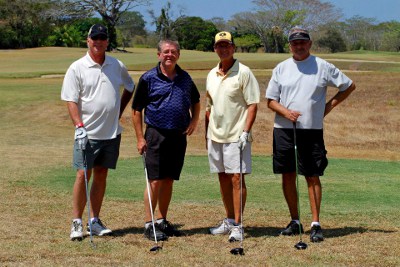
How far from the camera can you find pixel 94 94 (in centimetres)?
764

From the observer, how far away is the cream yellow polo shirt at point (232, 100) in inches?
300

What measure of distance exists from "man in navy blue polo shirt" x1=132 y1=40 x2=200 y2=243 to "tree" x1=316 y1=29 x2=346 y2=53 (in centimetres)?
9798

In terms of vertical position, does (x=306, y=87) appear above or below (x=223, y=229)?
above

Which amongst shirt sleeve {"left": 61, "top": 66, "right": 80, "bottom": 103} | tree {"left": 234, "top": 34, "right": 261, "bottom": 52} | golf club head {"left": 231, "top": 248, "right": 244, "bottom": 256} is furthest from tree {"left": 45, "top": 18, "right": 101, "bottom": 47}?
golf club head {"left": 231, "top": 248, "right": 244, "bottom": 256}

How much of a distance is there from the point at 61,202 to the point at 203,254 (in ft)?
12.5

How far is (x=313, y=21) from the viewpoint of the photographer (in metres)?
123

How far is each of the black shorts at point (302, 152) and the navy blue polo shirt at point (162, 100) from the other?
1048 millimetres

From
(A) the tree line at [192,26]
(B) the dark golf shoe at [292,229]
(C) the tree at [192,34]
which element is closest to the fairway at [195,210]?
(B) the dark golf shoe at [292,229]

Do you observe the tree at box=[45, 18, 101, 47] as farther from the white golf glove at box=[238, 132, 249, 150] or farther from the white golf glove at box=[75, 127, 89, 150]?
the white golf glove at box=[238, 132, 249, 150]

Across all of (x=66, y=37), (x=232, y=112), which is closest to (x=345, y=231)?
(x=232, y=112)

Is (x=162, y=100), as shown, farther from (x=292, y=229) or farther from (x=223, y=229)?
(x=292, y=229)

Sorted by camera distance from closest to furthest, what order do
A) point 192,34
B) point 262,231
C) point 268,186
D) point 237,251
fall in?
point 237,251 < point 262,231 < point 268,186 < point 192,34

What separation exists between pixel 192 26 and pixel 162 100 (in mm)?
89598

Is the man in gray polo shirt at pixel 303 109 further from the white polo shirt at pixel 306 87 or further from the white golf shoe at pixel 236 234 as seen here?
the white golf shoe at pixel 236 234
